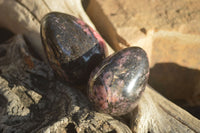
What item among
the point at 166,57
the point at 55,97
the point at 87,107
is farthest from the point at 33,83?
the point at 166,57

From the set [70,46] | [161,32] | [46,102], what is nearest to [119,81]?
[70,46]

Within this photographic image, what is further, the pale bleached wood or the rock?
the rock

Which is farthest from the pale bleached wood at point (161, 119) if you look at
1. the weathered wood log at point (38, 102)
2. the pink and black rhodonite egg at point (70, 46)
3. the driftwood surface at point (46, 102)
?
the pink and black rhodonite egg at point (70, 46)

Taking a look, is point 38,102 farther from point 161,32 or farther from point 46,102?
point 161,32

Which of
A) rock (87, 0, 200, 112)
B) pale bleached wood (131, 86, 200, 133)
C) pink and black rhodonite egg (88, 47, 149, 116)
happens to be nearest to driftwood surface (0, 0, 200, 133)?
pale bleached wood (131, 86, 200, 133)

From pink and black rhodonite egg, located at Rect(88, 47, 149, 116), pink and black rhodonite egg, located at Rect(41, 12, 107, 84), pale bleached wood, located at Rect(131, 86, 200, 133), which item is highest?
pink and black rhodonite egg, located at Rect(41, 12, 107, 84)

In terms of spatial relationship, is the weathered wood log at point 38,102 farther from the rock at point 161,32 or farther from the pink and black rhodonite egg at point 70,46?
the rock at point 161,32

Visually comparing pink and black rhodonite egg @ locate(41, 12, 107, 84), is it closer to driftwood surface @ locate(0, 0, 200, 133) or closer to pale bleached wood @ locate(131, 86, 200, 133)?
driftwood surface @ locate(0, 0, 200, 133)

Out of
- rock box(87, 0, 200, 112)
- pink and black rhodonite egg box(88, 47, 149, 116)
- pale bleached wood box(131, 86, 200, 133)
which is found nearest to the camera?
pink and black rhodonite egg box(88, 47, 149, 116)
